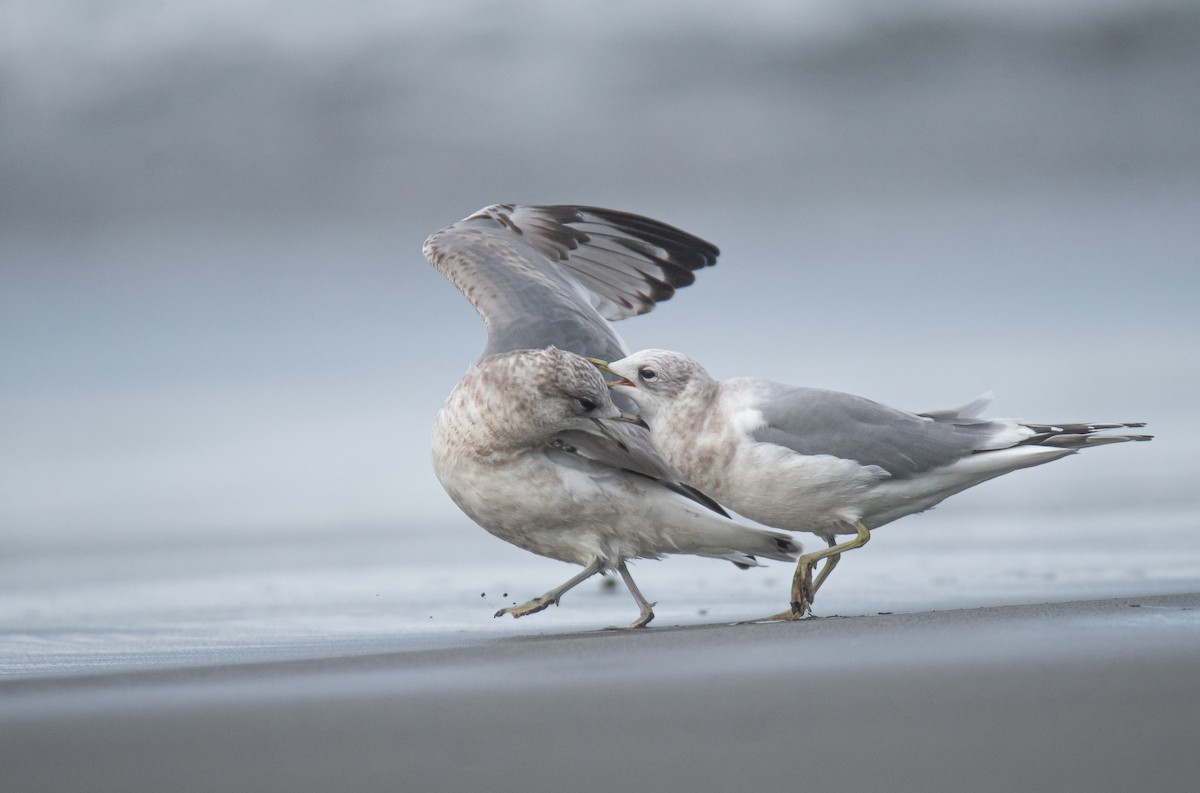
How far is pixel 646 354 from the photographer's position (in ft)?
18.9

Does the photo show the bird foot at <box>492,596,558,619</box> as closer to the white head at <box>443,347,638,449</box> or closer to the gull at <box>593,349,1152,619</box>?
the white head at <box>443,347,638,449</box>

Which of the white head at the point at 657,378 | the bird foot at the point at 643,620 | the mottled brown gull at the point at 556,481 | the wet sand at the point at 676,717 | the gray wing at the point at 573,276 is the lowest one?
the wet sand at the point at 676,717

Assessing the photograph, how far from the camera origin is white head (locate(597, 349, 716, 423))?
5.67 m

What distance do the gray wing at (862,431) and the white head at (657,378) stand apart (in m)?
0.30

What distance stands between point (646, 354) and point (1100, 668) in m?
2.77

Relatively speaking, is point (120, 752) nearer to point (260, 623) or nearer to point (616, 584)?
point (260, 623)

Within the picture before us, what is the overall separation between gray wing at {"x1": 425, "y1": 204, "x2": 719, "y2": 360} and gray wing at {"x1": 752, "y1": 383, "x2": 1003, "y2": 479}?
1207 mm

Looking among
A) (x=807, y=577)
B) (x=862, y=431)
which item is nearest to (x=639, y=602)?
(x=807, y=577)

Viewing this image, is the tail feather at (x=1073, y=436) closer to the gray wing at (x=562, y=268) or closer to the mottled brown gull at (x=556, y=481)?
the mottled brown gull at (x=556, y=481)

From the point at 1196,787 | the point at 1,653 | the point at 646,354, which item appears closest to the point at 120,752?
the point at 1196,787

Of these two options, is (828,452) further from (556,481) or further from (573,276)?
(573,276)

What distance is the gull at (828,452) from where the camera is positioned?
5.29m

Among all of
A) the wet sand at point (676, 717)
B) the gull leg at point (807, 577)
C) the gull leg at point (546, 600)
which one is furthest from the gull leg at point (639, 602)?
the wet sand at point (676, 717)

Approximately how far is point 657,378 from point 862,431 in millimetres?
865
